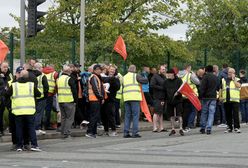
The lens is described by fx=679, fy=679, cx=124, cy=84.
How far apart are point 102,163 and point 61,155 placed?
1739mm

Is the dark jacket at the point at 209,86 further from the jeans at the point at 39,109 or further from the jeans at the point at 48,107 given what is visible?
the jeans at the point at 39,109

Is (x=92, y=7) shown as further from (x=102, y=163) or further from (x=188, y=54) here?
(x=102, y=163)

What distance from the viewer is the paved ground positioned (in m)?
12.4

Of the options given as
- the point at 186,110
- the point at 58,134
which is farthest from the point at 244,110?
the point at 58,134

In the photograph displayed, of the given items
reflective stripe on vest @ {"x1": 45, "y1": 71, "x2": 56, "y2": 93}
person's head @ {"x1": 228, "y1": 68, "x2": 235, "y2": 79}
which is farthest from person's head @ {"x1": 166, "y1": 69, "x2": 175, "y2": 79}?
reflective stripe on vest @ {"x1": 45, "y1": 71, "x2": 56, "y2": 93}

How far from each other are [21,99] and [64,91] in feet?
9.19

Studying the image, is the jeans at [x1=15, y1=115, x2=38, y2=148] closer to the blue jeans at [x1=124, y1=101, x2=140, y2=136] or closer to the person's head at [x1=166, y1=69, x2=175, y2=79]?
the blue jeans at [x1=124, y1=101, x2=140, y2=136]

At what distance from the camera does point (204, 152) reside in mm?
14336

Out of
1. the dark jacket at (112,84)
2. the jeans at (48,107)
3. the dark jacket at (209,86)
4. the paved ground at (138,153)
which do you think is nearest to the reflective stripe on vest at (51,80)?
the jeans at (48,107)

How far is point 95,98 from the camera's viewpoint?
18.2 metres

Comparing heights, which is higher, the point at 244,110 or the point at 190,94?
the point at 190,94

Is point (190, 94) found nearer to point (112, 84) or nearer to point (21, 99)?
point (112, 84)

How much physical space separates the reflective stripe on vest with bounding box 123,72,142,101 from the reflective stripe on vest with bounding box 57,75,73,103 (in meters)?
1.72

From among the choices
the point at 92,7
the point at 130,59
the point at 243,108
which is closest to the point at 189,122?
the point at 243,108
